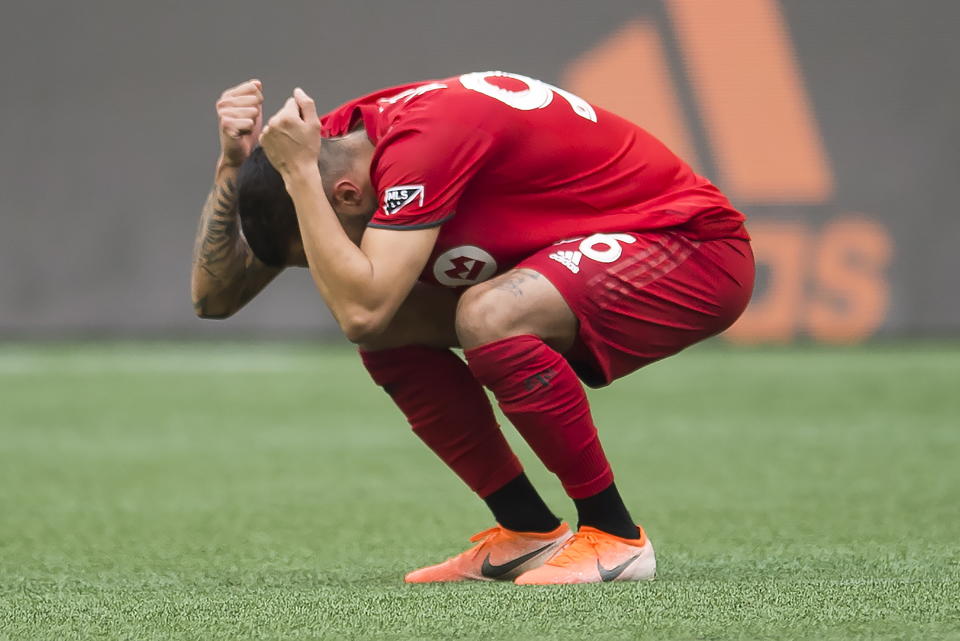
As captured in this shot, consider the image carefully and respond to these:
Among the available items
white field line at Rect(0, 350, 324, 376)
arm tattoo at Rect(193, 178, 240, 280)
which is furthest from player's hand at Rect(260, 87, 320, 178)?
white field line at Rect(0, 350, 324, 376)

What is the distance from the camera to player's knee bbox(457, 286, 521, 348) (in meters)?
2.37

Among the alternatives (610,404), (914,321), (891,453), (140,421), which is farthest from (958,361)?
(140,421)

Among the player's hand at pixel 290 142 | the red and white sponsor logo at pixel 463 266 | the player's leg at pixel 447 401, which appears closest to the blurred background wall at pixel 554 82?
the player's leg at pixel 447 401

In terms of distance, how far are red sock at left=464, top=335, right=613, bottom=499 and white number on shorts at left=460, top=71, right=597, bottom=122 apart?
435 millimetres

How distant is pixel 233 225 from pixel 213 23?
573cm

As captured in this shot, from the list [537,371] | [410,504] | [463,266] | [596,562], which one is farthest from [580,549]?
[410,504]

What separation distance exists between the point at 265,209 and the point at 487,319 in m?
0.46

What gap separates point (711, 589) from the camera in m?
2.29

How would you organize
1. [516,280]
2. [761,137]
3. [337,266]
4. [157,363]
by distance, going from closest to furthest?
[337,266] → [516,280] → [157,363] → [761,137]

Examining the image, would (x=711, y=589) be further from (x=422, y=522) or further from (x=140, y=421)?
(x=140, y=421)

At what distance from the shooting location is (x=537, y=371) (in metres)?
2.37

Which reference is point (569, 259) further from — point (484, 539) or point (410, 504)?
point (410, 504)

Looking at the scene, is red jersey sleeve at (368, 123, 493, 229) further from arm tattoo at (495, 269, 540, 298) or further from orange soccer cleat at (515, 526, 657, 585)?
orange soccer cleat at (515, 526, 657, 585)

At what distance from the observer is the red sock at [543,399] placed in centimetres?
237
